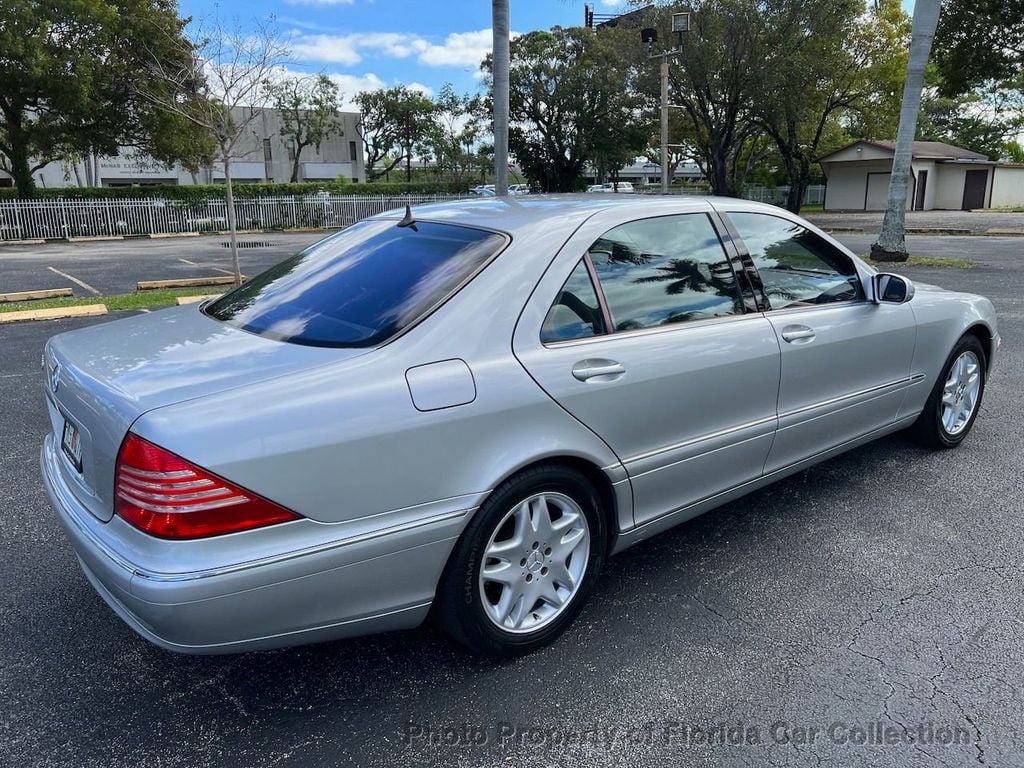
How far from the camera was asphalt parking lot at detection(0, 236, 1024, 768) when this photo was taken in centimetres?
230

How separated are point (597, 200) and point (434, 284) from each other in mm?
1023

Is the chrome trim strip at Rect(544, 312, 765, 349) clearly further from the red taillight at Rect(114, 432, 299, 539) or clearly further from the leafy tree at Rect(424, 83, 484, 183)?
the leafy tree at Rect(424, 83, 484, 183)

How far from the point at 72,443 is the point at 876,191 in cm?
4762

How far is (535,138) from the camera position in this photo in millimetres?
41938

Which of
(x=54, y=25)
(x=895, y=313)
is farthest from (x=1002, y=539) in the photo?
(x=54, y=25)

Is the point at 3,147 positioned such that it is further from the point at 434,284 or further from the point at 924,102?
the point at 924,102

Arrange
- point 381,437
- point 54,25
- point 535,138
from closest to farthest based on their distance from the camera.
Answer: point 381,437
point 54,25
point 535,138

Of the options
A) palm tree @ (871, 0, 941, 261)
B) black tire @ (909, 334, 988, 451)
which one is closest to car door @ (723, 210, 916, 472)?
black tire @ (909, 334, 988, 451)

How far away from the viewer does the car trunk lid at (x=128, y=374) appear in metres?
2.21

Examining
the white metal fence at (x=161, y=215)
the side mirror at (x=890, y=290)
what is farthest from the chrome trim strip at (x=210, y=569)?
the white metal fence at (x=161, y=215)

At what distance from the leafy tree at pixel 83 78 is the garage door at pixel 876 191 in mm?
35266

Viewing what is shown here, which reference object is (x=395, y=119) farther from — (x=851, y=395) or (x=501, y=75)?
(x=851, y=395)

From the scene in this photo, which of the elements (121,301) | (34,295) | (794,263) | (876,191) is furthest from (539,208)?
(876,191)

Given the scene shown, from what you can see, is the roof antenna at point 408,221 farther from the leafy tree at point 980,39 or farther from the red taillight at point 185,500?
the leafy tree at point 980,39
